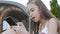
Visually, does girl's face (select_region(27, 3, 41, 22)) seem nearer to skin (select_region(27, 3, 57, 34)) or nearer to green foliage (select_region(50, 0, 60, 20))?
skin (select_region(27, 3, 57, 34))

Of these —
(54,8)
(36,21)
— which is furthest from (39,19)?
(54,8)

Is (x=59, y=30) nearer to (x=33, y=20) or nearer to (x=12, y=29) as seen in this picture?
(x=33, y=20)

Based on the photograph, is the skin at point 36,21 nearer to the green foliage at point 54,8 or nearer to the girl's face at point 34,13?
the girl's face at point 34,13

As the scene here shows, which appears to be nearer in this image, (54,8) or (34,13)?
(34,13)

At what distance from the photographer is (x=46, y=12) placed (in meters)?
2.83

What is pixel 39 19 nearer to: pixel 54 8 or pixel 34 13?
pixel 34 13

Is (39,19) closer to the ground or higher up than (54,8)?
closer to the ground

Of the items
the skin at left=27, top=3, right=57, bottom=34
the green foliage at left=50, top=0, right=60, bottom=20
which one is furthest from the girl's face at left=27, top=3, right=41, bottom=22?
the green foliage at left=50, top=0, right=60, bottom=20

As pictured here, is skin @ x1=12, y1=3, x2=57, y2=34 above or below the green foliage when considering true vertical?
below

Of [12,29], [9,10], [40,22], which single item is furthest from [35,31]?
[9,10]

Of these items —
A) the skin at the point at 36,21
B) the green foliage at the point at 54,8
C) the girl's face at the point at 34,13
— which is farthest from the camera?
the green foliage at the point at 54,8

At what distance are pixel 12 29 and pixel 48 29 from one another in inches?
15.3

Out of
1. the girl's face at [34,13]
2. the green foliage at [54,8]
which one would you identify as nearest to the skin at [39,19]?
the girl's face at [34,13]

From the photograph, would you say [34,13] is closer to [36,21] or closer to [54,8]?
[36,21]
